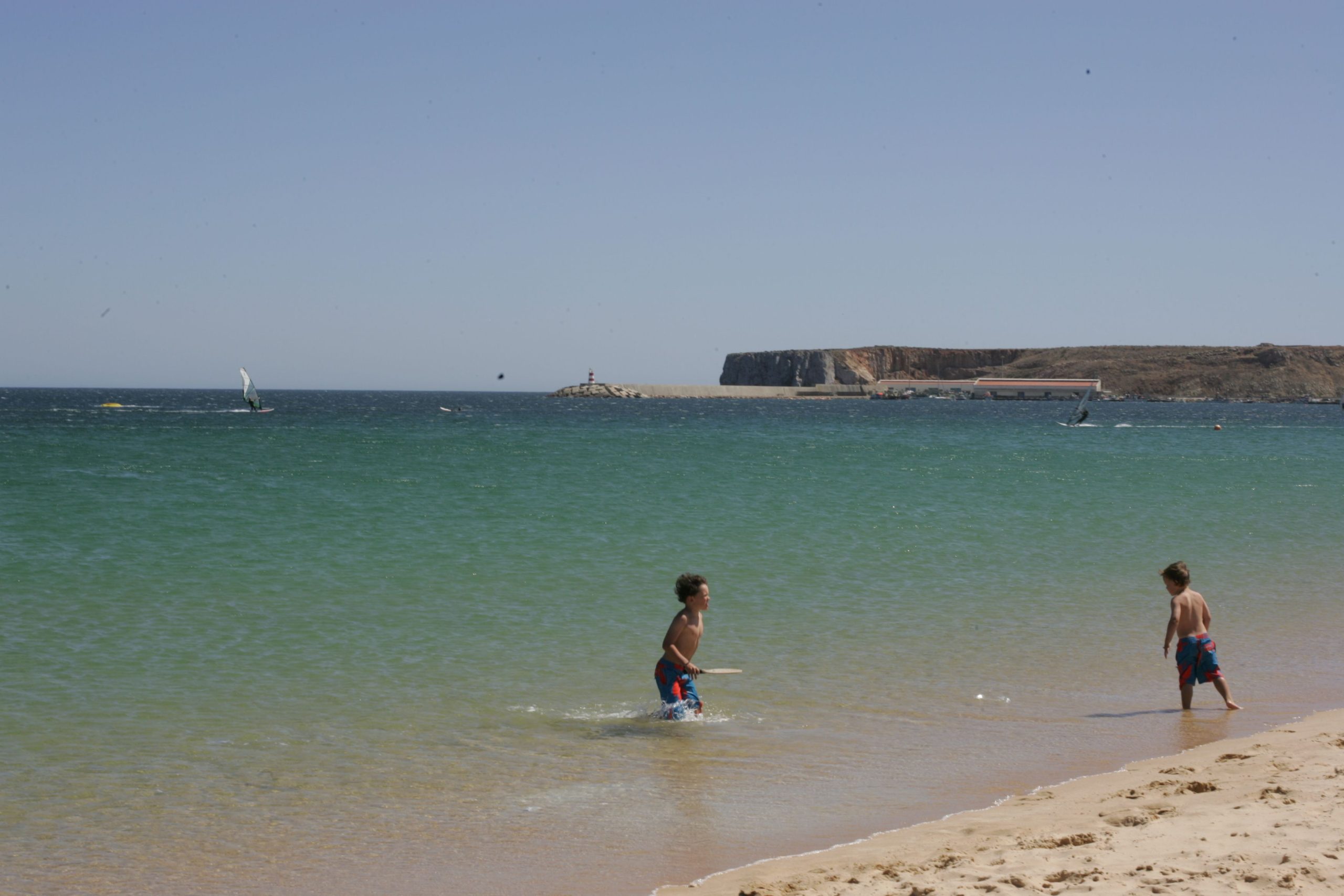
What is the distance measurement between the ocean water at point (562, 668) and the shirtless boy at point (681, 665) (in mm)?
191

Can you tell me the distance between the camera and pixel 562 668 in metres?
10.9

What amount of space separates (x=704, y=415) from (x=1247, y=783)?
100861 mm

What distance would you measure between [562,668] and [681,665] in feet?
7.02

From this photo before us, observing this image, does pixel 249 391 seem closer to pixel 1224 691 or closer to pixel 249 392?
pixel 249 392

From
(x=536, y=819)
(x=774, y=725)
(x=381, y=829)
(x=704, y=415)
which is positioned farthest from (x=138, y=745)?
(x=704, y=415)

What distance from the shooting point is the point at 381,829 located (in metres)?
6.72

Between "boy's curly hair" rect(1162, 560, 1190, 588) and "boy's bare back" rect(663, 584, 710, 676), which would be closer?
"boy's bare back" rect(663, 584, 710, 676)

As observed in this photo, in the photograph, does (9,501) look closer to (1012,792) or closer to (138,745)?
(138,745)

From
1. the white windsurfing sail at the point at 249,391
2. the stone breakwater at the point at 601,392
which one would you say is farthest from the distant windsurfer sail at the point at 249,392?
the stone breakwater at the point at 601,392

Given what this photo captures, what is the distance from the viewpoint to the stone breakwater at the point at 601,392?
7456 inches

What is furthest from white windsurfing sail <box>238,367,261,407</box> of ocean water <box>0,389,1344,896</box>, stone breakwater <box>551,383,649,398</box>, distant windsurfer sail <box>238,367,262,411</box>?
stone breakwater <box>551,383,649,398</box>

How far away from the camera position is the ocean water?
21.8 feet

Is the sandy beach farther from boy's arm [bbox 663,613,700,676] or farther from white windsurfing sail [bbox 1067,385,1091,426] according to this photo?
white windsurfing sail [bbox 1067,385,1091,426]

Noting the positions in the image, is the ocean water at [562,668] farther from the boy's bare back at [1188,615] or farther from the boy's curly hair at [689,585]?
the boy's curly hair at [689,585]
